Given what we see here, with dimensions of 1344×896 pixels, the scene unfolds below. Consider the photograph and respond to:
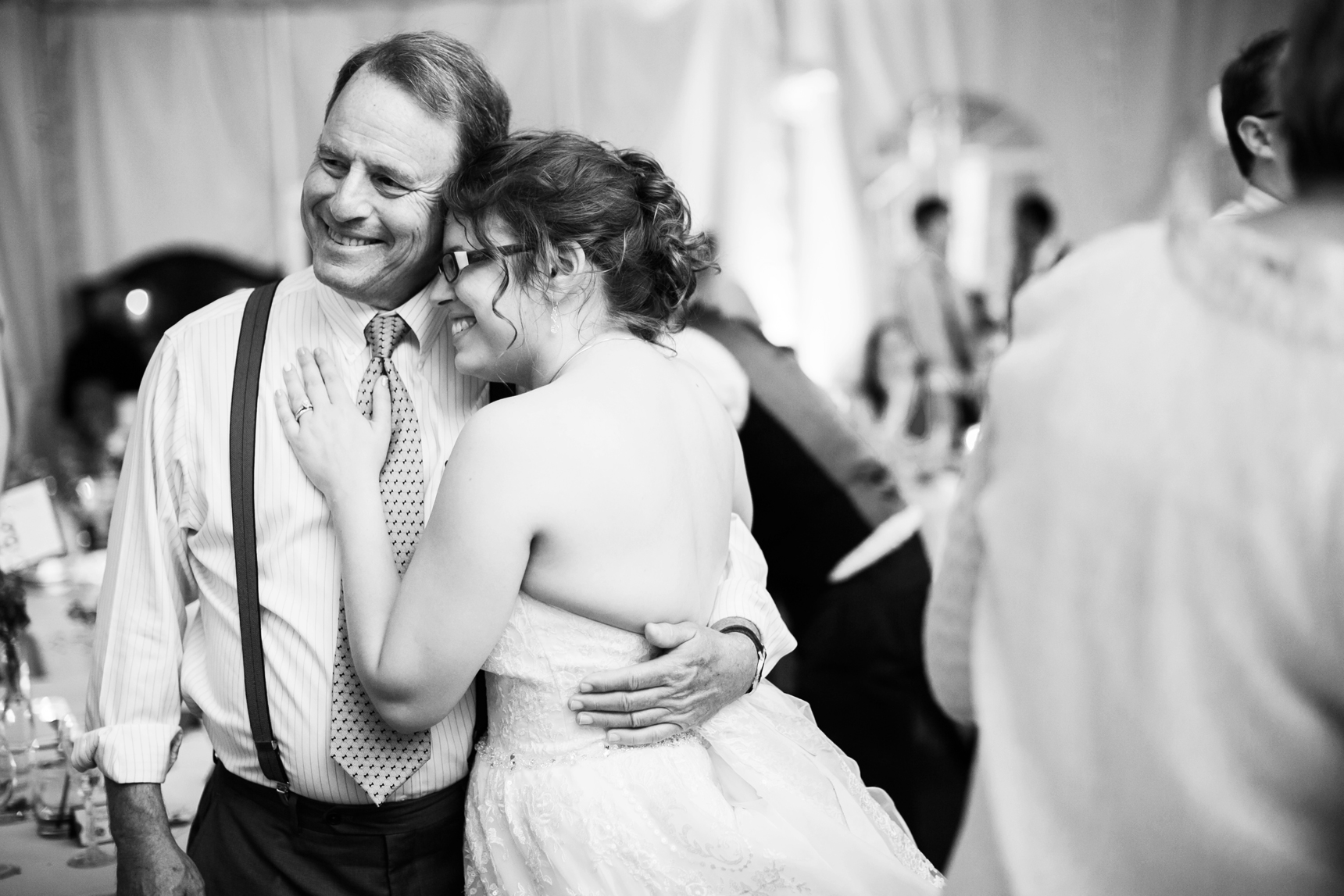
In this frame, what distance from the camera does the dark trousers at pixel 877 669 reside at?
2.96m

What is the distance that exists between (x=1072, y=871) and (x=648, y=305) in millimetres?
912

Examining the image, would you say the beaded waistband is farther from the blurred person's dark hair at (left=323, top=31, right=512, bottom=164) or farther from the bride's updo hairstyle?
the blurred person's dark hair at (left=323, top=31, right=512, bottom=164)

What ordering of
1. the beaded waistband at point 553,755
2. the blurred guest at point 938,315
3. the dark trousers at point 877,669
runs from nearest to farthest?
1. the beaded waistband at point 553,755
2. the dark trousers at point 877,669
3. the blurred guest at point 938,315

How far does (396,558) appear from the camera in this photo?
1.45 metres

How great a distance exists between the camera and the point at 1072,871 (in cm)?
85

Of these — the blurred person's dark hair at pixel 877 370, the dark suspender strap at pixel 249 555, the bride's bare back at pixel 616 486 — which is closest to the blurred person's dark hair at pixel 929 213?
the blurred person's dark hair at pixel 877 370

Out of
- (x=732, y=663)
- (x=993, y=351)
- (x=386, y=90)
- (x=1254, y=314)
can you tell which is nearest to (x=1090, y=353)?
(x=1254, y=314)

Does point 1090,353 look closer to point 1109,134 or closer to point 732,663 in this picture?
point 732,663

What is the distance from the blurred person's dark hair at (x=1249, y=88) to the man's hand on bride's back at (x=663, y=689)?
1.13 m

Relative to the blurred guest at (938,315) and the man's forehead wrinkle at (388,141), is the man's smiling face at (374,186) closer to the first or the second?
the man's forehead wrinkle at (388,141)

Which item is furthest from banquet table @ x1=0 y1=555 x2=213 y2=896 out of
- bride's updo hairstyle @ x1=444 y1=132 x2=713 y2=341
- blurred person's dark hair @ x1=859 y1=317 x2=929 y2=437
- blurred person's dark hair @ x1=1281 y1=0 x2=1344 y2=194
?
blurred person's dark hair @ x1=859 y1=317 x2=929 y2=437

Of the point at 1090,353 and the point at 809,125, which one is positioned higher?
the point at 1090,353

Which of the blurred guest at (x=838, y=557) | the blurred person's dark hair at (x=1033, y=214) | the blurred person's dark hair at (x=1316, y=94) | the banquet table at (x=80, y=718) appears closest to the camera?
the blurred person's dark hair at (x=1316, y=94)

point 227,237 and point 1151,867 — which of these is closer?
point 1151,867
